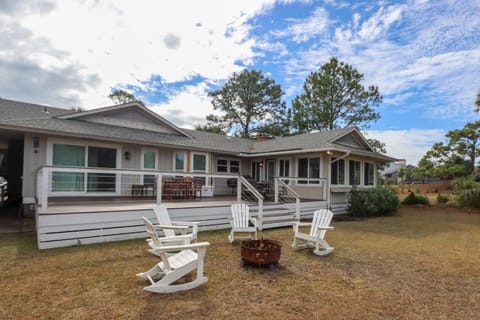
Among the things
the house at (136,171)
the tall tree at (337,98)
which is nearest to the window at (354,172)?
the house at (136,171)

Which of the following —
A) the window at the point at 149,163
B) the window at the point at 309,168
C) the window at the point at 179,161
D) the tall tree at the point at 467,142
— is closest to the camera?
the window at the point at 149,163

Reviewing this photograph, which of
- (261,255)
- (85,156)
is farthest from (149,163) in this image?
(261,255)

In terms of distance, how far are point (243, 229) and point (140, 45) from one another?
1081 centimetres

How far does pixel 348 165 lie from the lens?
42.1 feet

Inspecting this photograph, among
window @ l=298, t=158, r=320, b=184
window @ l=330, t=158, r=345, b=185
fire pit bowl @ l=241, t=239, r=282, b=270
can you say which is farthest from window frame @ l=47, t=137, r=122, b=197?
window @ l=330, t=158, r=345, b=185

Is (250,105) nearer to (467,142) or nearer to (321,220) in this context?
(467,142)

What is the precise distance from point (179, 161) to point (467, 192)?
1525 centimetres

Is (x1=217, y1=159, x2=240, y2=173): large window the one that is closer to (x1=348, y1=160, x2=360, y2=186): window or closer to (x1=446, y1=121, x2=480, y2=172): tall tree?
(x1=348, y1=160, x2=360, y2=186): window

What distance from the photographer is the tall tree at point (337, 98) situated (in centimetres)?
2398

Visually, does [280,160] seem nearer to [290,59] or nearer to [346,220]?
[346,220]

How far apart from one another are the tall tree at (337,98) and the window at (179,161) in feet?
53.8

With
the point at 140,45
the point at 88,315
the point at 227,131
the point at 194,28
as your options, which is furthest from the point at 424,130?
the point at 88,315

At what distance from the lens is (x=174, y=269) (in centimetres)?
363

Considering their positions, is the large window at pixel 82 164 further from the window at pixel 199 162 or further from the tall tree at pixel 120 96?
the tall tree at pixel 120 96
